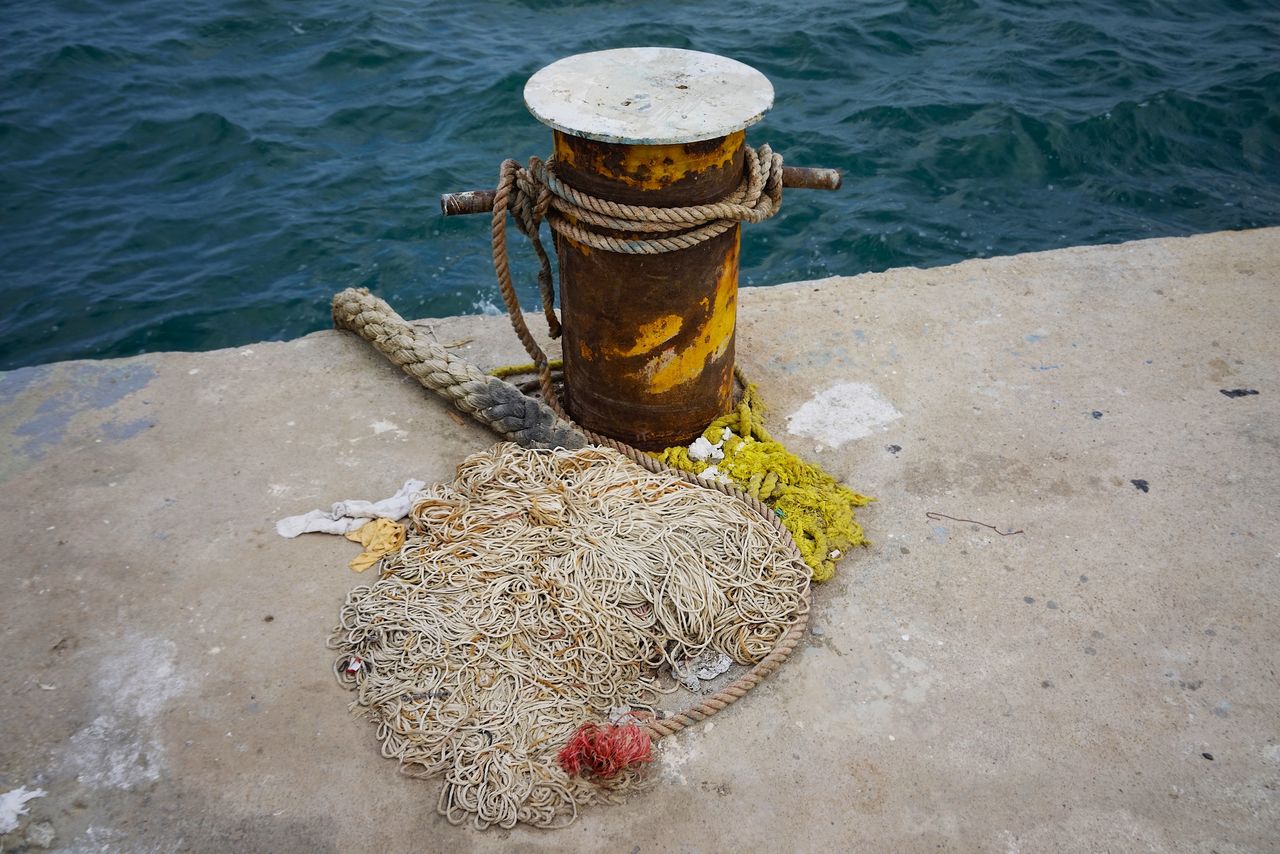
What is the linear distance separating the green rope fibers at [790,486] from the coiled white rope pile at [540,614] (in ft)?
0.39

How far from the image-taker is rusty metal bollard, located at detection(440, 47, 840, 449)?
2924mm

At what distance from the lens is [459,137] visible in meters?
7.78

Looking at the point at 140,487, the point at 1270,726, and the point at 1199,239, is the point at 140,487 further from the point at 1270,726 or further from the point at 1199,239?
the point at 1199,239

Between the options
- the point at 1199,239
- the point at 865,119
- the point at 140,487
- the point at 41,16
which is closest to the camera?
the point at 140,487

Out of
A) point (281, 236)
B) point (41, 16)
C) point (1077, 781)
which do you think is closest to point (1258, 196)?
A: point (1077, 781)

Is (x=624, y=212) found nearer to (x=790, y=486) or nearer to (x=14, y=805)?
(x=790, y=486)

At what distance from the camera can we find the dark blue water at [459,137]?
6.51 metres

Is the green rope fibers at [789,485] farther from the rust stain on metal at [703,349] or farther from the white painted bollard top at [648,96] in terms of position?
the white painted bollard top at [648,96]

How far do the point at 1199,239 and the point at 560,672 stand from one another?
415cm

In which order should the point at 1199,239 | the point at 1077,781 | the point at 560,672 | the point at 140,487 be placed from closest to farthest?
the point at 1077,781, the point at 560,672, the point at 140,487, the point at 1199,239

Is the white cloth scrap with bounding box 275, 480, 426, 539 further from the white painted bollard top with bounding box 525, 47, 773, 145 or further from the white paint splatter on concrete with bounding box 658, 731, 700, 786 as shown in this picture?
the white painted bollard top with bounding box 525, 47, 773, 145

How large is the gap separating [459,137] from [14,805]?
6.41m

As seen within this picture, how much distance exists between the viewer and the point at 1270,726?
260 centimetres

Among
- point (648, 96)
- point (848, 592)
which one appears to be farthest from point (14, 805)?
point (648, 96)
